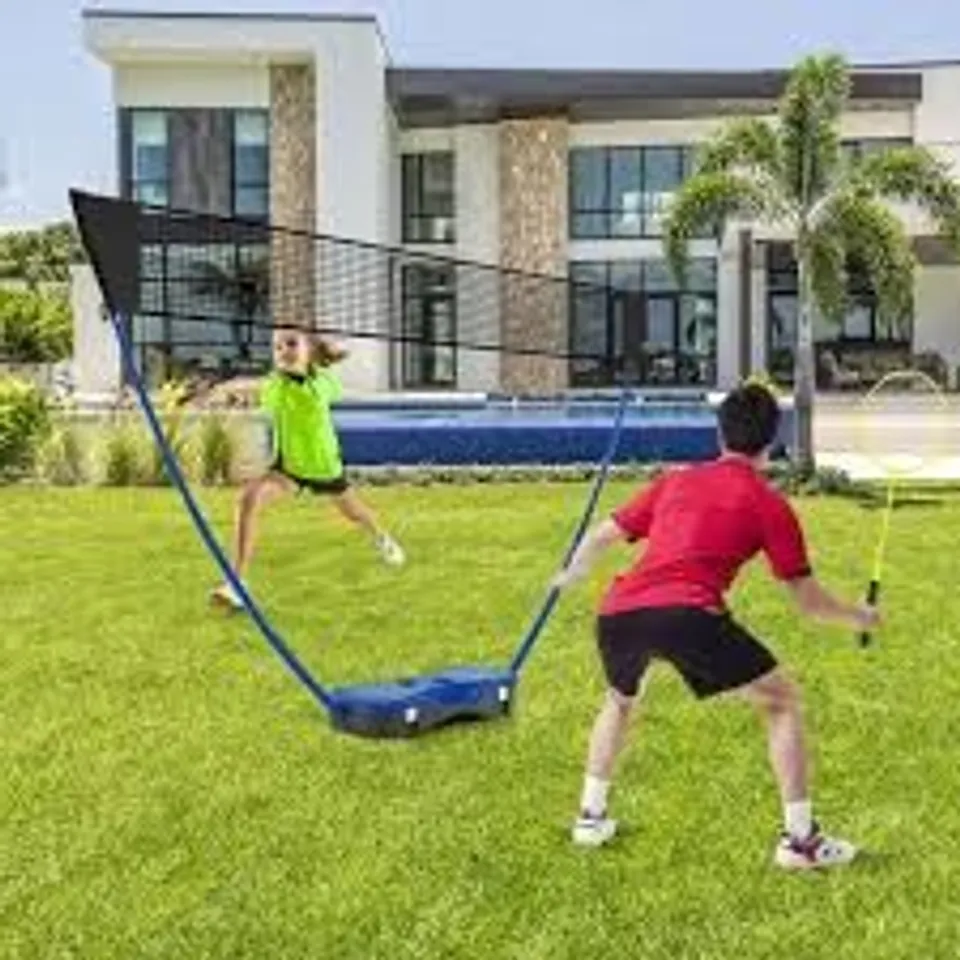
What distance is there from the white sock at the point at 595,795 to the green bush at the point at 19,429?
20.3m

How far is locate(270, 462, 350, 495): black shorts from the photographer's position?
14016 millimetres

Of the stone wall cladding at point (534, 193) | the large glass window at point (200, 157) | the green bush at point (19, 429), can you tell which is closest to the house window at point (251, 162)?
the large glass window at point (200, 157)

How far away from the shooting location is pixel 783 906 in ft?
21.7

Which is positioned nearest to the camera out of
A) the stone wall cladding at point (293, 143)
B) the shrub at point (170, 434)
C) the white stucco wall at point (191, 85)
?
the shrub at point (170, 434)

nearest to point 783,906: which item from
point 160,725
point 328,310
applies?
point 160,725

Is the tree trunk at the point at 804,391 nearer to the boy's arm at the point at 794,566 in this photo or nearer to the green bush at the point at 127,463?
the green bush at the point at 127,463

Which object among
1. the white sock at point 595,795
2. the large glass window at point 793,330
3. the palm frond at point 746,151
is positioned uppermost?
the palm frond at point 746,151

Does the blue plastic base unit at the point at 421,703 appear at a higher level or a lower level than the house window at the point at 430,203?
lower

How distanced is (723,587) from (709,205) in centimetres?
2088

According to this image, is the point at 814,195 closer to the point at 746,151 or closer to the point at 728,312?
the point at 746,151

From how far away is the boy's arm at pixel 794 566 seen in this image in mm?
6730

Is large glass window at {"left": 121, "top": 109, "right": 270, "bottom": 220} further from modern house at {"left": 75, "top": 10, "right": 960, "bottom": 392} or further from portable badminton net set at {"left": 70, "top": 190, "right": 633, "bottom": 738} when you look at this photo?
portable badminton net set at {"left": 70, "top": 190, "right": 633, "bottom": 738}

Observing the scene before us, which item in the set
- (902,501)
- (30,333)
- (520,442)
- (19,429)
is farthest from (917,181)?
(30,333)

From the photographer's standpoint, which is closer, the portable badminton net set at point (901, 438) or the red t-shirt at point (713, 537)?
the red t-shirt at point (713, 537)
